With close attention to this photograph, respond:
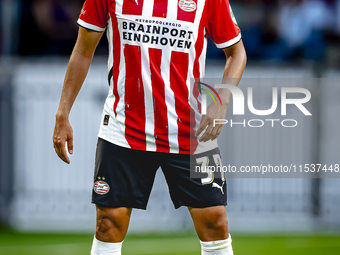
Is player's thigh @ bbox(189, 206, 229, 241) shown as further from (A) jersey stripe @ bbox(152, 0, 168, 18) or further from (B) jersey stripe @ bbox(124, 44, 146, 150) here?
(A) jersey stripe @ bbox(152, 0, 168, 18)

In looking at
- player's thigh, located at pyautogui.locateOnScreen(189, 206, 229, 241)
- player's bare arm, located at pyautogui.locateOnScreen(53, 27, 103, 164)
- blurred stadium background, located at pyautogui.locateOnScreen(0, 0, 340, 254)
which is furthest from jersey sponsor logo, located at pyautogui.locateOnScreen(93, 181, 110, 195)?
blurred stadium background, located at pyautogui.locateOnScreen(0, 0, 340, 254)

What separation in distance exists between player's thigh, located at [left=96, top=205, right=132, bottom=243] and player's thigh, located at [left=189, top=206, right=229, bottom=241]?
14.6 inches

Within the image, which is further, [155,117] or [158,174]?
[158,174]

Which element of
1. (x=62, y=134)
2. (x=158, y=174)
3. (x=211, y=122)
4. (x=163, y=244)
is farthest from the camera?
(x=158, y=174)

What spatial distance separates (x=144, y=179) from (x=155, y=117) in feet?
1.06

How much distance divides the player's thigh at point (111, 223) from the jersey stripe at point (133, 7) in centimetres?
99

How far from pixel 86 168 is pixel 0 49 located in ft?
6.28

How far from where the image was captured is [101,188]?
254cm

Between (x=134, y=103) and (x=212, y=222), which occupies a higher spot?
(x=134, y=103)

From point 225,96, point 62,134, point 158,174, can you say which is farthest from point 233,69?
point 158,174

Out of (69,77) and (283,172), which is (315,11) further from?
(69,77)

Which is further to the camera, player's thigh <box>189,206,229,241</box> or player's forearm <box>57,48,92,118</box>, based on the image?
player's forearm <box>57,48,92,118</box>

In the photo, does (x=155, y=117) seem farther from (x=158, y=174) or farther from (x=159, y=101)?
(x=158, y=174)

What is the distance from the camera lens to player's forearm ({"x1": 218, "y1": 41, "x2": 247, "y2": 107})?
2.53 m
